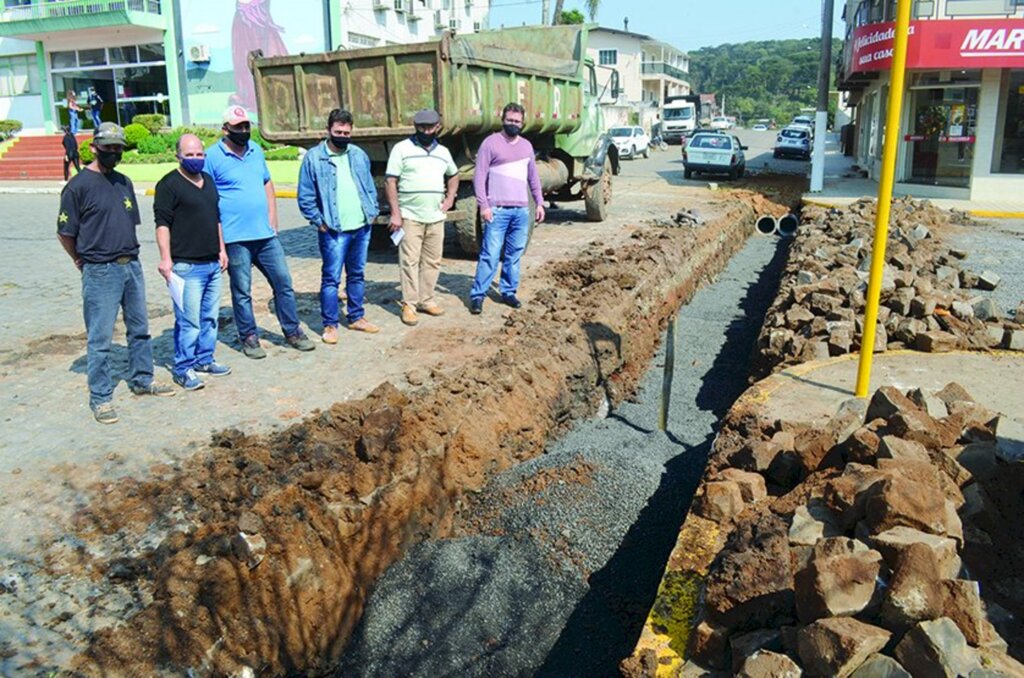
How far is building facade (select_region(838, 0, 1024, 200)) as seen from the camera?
17.1m

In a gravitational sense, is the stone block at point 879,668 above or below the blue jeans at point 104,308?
below

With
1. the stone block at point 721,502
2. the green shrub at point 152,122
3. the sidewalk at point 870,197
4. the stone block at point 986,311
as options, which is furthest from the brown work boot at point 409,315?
the green shrub at point 152,122

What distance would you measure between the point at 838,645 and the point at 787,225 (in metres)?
14.9

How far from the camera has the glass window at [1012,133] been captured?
18.0 m

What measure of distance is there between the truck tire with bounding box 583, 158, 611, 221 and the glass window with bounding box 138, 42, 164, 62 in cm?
2183

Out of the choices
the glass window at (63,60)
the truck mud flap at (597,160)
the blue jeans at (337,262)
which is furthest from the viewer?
the glass window at (63,60)

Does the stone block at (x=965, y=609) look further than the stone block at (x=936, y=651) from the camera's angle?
Yes

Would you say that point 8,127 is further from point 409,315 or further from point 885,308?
point 885,308

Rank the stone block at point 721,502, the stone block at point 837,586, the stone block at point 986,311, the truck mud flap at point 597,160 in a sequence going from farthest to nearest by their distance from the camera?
1. the truck mud flap at point 597,160
2. the stone block at point 986,311
3. the stone block at point 721,502
4. the stone block at point 837,586

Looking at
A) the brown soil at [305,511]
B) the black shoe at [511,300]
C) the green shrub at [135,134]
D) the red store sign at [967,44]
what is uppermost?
the red store sign at [967,44]

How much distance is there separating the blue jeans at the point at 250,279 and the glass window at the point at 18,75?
30.4m

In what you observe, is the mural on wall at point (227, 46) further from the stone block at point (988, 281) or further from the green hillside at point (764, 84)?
the green hillside at point (764, 84)

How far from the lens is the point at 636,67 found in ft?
209

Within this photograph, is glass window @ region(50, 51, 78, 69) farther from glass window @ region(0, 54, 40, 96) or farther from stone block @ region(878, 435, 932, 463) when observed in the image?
stone block @ region(878, 435, 932, 463)
